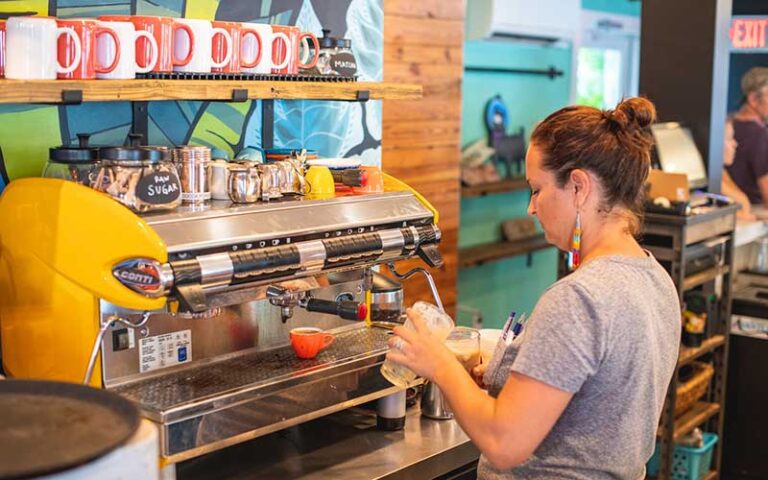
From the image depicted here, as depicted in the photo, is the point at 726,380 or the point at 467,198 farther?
the point at 467,198

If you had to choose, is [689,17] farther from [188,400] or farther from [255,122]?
[188,400]

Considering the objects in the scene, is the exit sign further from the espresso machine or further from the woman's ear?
the woman's ear

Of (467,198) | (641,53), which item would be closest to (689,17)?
(641,53)

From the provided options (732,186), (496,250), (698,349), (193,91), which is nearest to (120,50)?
(193,91)

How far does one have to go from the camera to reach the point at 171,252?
6.79 feet

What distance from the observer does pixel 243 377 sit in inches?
91.6

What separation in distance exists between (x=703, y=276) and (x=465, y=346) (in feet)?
6.95

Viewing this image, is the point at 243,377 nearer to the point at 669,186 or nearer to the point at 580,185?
the point at 580,185

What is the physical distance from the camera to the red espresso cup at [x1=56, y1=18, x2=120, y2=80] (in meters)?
2.16

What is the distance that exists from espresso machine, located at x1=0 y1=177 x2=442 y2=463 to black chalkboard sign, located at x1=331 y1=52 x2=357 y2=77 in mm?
421

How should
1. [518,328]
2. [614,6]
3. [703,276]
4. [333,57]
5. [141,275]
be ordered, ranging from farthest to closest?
[614,6]
[703,276]
[333,57]
[518,328]
[141,275]

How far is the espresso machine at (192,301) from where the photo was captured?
2.08 meters

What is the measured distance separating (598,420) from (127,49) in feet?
4.16

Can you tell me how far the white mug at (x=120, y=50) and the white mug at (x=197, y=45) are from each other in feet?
0.45
